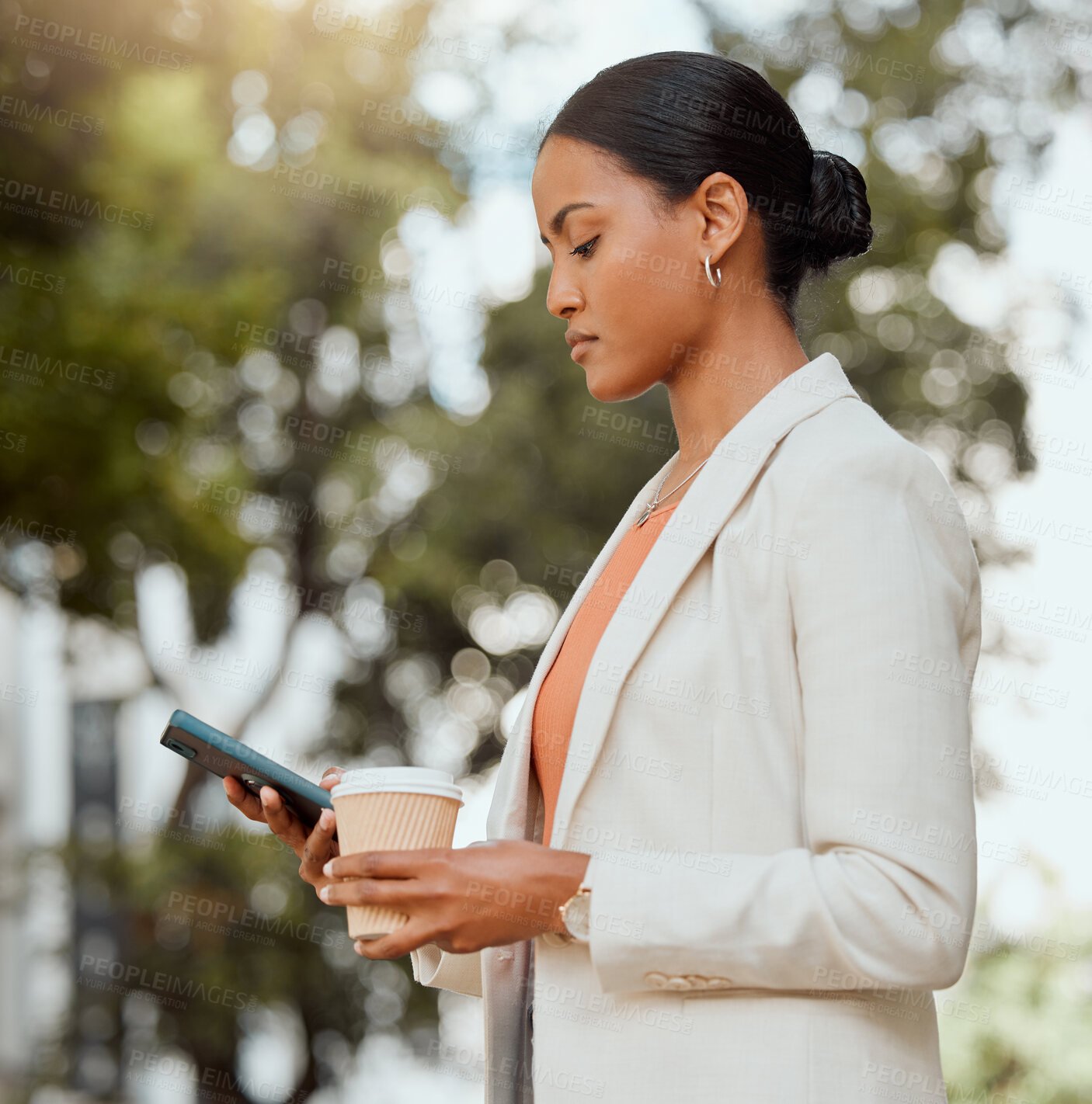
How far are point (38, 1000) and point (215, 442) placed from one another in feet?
20.1

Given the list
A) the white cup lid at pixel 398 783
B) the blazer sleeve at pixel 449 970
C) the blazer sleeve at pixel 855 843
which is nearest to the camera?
the blazer sleeve at pixel 855 843

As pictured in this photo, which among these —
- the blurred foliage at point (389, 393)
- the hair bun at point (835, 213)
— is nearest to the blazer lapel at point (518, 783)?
the hair bun at point (835, 213)

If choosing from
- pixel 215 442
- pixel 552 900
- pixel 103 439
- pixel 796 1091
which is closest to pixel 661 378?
pixel 552 900


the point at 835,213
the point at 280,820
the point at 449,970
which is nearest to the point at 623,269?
the point at 835,213

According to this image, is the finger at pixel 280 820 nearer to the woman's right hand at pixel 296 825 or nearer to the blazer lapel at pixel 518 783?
the woman's right hand at pixel 296 825

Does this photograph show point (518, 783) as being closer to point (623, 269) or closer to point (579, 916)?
point (579, 916)

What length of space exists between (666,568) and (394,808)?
0.39 meters

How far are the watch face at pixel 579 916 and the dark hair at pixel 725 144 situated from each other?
2.76 feet

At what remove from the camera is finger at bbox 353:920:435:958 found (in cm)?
119

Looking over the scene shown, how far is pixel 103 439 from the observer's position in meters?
5.12

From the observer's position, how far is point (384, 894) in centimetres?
119

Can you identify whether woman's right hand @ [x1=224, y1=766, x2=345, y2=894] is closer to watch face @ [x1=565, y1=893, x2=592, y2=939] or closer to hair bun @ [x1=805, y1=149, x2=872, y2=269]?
watch face @ [x1=565, y1=893, x2=592, y2=939]

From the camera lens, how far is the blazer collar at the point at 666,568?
4.39ft

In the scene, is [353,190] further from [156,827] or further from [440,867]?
[440,867]
